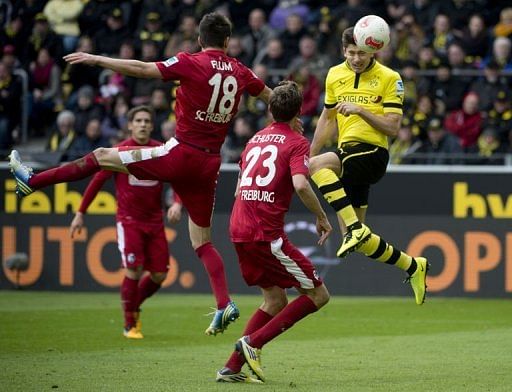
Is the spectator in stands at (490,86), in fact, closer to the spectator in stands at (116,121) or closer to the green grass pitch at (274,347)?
the green grass pitch at (274,347)

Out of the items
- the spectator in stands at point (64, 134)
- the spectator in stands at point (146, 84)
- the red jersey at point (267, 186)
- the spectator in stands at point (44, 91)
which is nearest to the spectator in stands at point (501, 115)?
the spectator in stands at point (146, 84)

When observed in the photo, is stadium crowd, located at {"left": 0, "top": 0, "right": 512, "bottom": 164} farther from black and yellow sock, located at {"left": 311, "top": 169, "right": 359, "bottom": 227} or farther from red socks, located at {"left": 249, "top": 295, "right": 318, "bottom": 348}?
red socks, located at {"left": 249, "top": 295, "right": 318, "bottom": 348}

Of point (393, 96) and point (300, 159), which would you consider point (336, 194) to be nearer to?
point (393, 96)

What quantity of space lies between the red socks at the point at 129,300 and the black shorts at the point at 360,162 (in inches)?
121

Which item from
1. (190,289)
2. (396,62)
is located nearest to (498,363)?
(190,289)

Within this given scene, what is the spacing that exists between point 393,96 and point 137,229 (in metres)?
3.70

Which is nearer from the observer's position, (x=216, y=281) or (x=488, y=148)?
(x=216, y=281)

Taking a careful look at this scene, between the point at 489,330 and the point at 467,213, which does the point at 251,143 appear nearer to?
the point at 489,330

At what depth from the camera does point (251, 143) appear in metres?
9.62

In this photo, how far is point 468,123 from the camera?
19141mm

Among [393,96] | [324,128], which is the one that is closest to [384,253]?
[324,128]

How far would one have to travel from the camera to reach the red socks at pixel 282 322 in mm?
9547

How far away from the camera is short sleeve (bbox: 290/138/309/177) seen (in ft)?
30.6

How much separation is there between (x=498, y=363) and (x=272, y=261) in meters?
2.54
